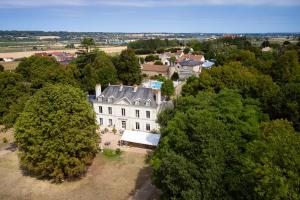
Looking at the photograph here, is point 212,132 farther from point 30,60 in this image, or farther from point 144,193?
point 30,60

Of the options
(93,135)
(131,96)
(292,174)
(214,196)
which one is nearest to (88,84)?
(131,96)

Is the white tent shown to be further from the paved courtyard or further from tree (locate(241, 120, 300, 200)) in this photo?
tree (locate(241, 120, 300, 200))

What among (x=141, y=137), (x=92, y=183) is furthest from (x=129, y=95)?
(x=92, y=183)

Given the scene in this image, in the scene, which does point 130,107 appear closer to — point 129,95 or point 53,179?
point 129,95

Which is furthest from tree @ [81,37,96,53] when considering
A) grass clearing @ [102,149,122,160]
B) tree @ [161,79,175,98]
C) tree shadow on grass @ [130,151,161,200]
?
tree shadow on grass @ [130,151,161,200]

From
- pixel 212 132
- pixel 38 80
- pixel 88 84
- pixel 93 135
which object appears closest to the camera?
pixel 212 132
